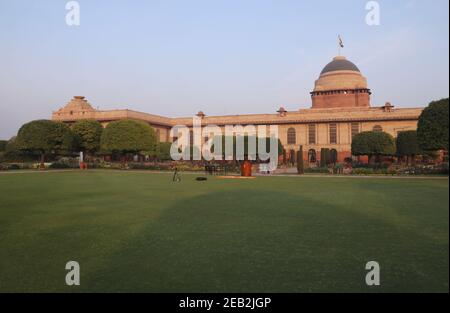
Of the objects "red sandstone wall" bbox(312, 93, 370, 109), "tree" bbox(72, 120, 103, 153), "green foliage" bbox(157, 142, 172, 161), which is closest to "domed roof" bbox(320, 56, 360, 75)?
"red sandstone wall" bbox(312, 93, 370, 109)

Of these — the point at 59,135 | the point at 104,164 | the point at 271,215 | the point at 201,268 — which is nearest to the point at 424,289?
the point at 201,268

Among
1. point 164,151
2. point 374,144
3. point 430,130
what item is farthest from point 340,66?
point 430,130

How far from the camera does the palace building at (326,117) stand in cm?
5750

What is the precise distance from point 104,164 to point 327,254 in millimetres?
42708

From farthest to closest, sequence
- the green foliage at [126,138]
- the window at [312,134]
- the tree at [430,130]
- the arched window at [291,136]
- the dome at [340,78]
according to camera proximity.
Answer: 1. the dome at [340,78]
2. the arched window at [291,136]
3. the window at [312,134]
4. the green foliage at [126,138]
5. the tree at [430,130]

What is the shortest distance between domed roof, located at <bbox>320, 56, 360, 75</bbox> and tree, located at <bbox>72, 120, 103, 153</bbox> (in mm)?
38776

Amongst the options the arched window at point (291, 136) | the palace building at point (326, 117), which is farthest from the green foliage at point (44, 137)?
the arched window at point (291, 136)

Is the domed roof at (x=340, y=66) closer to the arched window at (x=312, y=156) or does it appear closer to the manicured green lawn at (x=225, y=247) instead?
the arched window at (x=312, y=156)

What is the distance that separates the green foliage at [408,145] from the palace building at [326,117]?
11188 millimetres

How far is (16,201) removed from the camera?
43.5ft

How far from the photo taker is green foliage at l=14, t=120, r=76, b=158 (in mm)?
47031

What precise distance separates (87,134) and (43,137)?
7.50 metres

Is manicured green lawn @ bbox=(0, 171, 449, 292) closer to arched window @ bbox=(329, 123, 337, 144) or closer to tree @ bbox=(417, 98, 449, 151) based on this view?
tree @ bbox=(417, 98, 449, 151)
